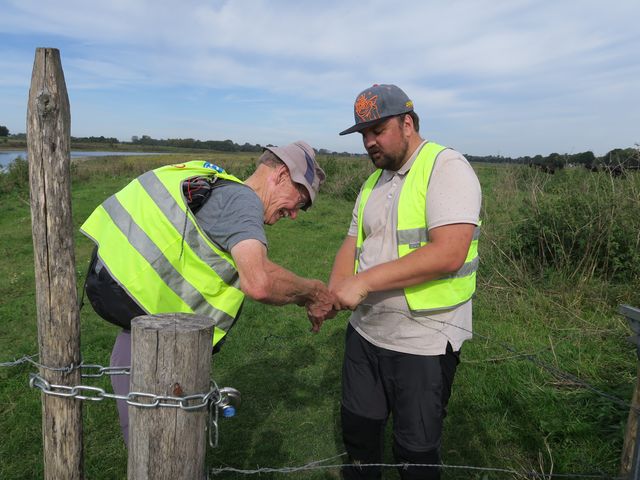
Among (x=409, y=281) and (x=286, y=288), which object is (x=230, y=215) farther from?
(x=409, y=281)

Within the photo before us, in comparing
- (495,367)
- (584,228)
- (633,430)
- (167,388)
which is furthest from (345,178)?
(167,388)

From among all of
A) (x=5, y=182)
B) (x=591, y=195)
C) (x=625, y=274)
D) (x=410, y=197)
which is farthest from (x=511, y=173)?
(x=5, y=182)

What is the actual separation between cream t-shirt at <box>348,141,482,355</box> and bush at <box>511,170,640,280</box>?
16.3 feet

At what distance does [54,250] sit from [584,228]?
696 cm

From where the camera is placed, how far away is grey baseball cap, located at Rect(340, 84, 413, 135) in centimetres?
268

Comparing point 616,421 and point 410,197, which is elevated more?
point 410,197

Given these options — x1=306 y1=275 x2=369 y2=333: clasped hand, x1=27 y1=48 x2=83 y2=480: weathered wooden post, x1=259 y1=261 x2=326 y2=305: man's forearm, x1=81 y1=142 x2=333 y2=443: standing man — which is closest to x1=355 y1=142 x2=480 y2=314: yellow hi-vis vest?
x1=306 y1=275 x2=369 y2=333: clasped hand

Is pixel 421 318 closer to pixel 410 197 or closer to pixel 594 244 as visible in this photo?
pixel 410 197

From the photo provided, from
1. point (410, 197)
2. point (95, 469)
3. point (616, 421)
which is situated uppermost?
point (410, 197)

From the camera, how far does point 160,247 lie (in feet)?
7.54

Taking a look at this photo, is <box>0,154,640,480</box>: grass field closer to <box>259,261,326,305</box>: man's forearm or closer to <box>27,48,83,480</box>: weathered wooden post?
<box>259,261,326,305</box>: man's forearm

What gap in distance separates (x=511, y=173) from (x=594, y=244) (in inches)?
132

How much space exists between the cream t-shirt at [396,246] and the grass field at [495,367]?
0.48m

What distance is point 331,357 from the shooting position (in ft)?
19.4
